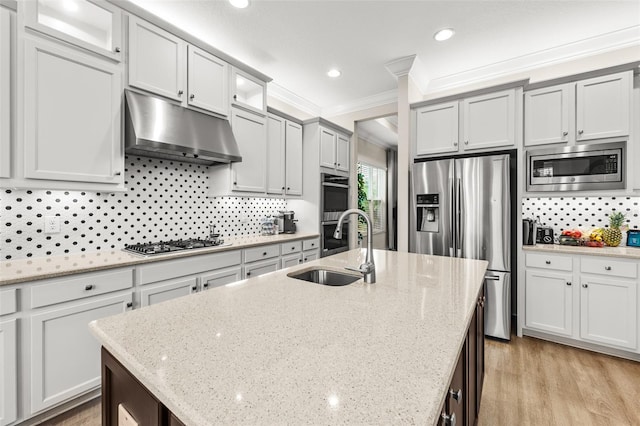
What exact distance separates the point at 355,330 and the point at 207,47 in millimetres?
2756

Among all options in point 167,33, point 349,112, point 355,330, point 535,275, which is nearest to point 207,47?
point 167,33

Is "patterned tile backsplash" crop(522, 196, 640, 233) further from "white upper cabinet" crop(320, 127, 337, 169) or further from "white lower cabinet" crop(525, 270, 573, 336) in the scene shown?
"white upper cabinet" crop(320, 127, 337, 169)

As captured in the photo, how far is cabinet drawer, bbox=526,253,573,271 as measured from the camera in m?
2.56

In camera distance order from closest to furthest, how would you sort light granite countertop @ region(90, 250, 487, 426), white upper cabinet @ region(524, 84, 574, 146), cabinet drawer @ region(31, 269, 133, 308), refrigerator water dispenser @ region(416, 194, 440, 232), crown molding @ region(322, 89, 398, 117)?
light granite countertop @ region(90, 250, 487, 426)
cabinet drawer @ region(31, 269, 133, 308)
white upper cabinet @ region(524, 84, 574, 146)
refrigerator water dispenser @ region(416, 194, 440, 232)
crown molding @ region(322, 89, 398, 117)

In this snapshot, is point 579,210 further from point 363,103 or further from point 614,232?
point 363,103

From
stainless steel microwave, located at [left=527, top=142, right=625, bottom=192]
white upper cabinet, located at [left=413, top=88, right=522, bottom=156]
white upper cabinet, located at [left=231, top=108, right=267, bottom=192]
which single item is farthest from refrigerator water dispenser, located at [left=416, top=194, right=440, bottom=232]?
white upper cabinet, located at [left=231, top=108, right=267, bottom=192]

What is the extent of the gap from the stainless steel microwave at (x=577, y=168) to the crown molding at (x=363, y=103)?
189 cm

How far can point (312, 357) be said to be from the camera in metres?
0.72

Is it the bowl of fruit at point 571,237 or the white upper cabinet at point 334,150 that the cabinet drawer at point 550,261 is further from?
the white upper cabinet at point 334,150

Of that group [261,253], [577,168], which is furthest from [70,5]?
[577,168]

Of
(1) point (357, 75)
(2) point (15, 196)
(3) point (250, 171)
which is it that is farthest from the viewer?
(1) point (357, 75)

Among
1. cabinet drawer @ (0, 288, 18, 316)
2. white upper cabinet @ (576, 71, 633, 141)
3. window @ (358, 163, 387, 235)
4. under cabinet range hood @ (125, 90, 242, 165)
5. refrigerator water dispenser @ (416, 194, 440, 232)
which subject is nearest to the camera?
cabinet drawer @ (0, 288, 18, 316)

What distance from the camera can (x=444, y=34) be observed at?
2738mm

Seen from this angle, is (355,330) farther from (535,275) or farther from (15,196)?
(535,275)
